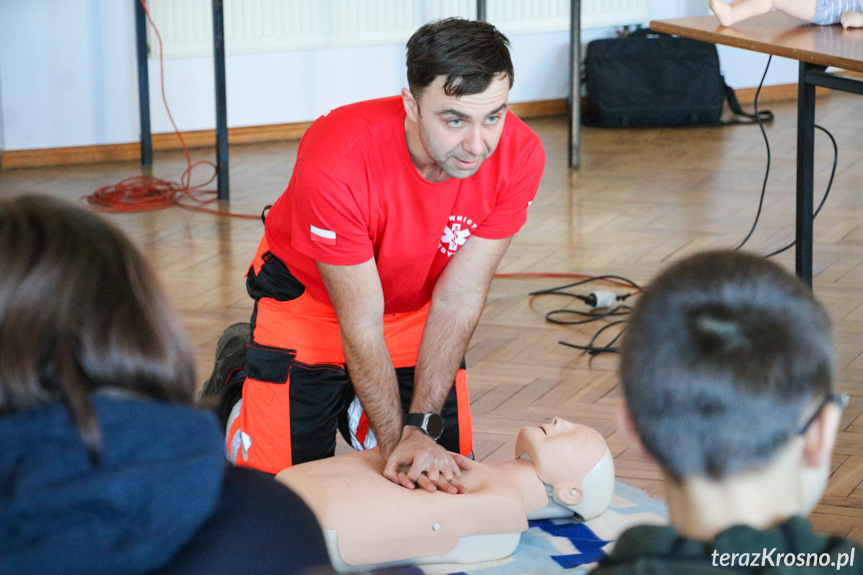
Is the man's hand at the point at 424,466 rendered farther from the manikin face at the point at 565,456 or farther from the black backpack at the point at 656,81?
the black backpack at the point at 656,81

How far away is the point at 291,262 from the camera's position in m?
1.93

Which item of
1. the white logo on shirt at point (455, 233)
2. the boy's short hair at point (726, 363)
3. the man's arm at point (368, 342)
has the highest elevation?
the boy's short hair at point (726, 363)

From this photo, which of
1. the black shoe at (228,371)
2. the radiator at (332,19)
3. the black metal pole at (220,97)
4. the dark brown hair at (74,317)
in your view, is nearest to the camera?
the dark brown hair at (74,317)

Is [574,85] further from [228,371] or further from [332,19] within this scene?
[228,371]

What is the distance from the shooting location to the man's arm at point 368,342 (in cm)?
172

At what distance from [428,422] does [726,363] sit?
109 cm

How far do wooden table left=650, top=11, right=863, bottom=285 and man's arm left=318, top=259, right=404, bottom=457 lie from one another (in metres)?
1.10

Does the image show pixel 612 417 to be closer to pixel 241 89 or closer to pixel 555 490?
pixel 555 490

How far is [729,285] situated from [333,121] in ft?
3.59

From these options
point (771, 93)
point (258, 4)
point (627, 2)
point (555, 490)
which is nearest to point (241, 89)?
point (258, 4)

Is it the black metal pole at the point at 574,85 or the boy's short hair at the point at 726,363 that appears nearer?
the boy's short hair at the point at 726,363

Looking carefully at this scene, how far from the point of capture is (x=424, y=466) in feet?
5.65

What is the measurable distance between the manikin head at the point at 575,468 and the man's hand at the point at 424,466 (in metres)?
0.14

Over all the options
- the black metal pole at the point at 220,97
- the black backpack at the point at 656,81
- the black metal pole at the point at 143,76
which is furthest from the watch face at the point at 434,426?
the black backpack at the point at 656,81
